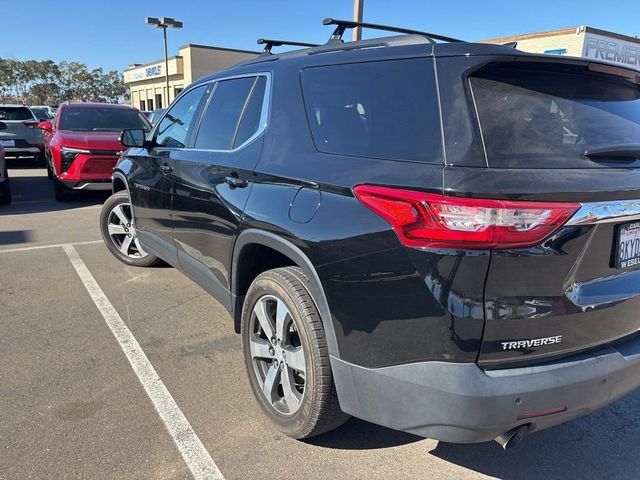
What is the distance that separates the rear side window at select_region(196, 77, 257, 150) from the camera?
10.6 ft

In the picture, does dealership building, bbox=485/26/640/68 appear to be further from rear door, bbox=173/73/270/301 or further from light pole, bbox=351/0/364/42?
rear door, bbox=173/73/270/301

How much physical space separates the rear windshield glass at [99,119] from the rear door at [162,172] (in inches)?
201

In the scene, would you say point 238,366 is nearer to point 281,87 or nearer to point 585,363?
point 281,87

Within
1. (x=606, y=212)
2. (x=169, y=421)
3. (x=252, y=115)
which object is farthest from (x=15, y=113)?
(x=606, y=212)

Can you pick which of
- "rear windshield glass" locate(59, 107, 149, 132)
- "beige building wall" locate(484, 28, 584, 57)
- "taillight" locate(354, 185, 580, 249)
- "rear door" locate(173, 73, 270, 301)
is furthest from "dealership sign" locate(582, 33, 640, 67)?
"taillight" locate(354, 185, 580, 249)

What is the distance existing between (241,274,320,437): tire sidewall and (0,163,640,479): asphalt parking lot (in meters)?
0.12

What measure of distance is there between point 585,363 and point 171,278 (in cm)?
411

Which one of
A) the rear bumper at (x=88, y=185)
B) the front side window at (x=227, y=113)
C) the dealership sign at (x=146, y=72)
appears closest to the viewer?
the front side window at (x=227, y=113)

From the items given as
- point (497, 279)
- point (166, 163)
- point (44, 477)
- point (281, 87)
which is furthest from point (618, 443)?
point (166, 163)

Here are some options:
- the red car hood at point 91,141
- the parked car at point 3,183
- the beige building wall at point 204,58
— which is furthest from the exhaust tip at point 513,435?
the beige building wall at point 204,58

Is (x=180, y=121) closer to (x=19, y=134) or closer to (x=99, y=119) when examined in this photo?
(x=99, y=119)

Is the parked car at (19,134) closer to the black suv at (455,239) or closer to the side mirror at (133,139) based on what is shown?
the side mirror at (133,139)

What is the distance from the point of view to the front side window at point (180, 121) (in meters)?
3.93

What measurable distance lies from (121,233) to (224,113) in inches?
107
